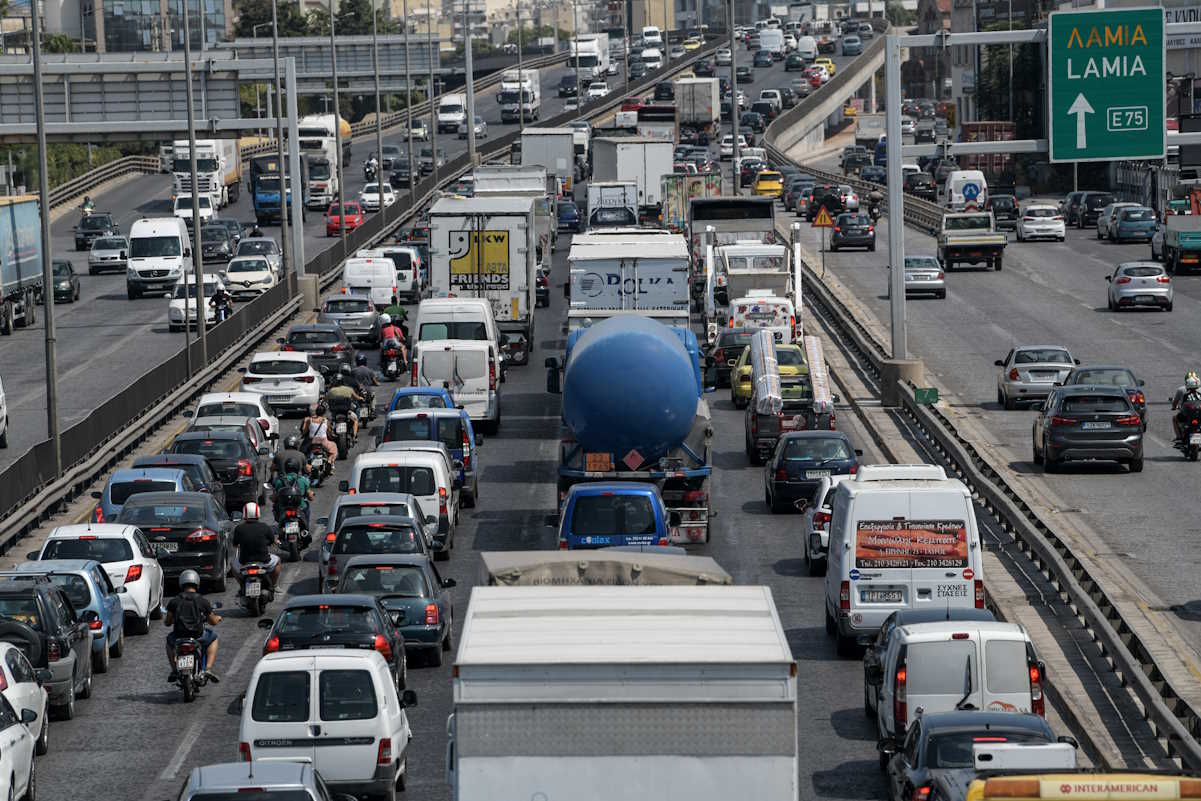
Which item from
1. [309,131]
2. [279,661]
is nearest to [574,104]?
[309,131]

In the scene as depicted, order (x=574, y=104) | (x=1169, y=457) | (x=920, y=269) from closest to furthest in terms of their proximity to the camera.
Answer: (x=1169, y=457) → (x=920, y=269) → (x=574, y=104)

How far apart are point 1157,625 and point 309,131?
91.4 metres

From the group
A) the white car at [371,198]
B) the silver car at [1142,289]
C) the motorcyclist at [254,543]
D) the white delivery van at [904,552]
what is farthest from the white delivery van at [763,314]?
the white car at [371,198]

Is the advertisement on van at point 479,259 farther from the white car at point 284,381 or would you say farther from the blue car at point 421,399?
the blue car at point 421,399

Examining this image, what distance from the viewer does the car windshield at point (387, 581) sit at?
25.9 metres

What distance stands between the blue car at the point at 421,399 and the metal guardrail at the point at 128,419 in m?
5.50

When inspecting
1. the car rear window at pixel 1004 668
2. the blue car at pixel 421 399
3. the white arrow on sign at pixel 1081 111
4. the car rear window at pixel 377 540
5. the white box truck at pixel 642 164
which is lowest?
the car rear window at pixel 377 540

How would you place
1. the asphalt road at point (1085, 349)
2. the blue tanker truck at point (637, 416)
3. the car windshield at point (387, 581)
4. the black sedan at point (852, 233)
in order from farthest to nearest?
the black sedan at point (852, 233)
the asphalt road at point (1085, 349)
the blue tanker truck at point (637, 416)
the car windshield at point (387, 581)

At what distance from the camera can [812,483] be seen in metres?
35.8

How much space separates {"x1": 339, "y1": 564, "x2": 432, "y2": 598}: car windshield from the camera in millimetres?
25859

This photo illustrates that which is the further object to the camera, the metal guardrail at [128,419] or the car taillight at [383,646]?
the metal guardrail at [128,419]

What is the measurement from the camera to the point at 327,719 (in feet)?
63.7

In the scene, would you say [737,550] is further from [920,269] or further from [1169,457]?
[920,269]

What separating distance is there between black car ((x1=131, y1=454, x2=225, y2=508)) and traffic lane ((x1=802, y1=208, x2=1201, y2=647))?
1349 cm
